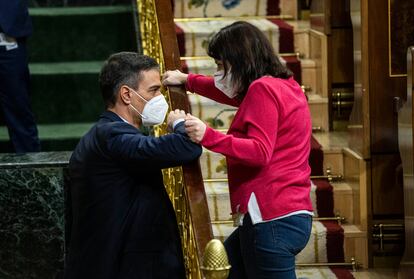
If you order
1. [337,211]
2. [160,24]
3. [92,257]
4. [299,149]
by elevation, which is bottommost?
[337,211]

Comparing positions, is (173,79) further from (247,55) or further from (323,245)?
(323,245)

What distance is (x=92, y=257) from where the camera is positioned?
169 inches

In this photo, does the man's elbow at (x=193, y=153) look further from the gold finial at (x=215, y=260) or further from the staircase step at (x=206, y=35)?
the staircase step at (x=206, y=35)

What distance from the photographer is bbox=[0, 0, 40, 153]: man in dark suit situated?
7.11 metres

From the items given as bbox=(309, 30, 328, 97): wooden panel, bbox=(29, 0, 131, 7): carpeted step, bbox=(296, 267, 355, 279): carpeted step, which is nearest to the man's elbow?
bbox=(296, 267, 355, 279): carpeted step

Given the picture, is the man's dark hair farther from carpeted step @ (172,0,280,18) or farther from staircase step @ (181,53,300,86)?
carpeted step @ (172,0,280,18)

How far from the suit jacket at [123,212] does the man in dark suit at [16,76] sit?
9.43 feet

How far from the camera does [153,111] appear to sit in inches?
172

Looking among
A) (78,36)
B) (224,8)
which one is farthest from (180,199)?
(78,36)

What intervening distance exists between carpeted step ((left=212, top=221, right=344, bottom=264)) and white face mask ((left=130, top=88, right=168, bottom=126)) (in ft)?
6.18

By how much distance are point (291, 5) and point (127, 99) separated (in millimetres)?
3967

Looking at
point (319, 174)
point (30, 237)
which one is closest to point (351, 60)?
point (319, 174)

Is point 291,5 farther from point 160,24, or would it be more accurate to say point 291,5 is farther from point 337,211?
point 160,24

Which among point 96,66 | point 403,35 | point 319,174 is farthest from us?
point 96,66
